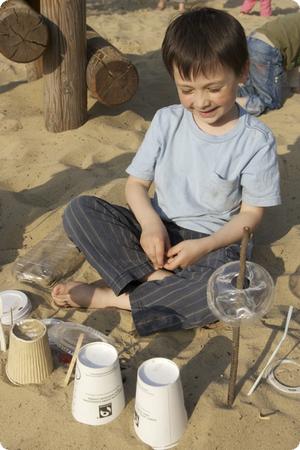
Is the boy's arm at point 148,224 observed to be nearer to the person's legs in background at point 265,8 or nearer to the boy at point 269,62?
the boy at point 269,62

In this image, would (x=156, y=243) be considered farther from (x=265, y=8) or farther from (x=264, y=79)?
(x=265, y=8)

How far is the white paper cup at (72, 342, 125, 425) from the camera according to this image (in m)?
1.72

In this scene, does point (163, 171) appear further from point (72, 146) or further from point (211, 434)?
point (72, 146)

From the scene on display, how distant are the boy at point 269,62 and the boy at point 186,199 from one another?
2050mm

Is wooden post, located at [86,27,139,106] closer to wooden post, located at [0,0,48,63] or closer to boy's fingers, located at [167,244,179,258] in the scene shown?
wooden post, located at [0,0,48,63]

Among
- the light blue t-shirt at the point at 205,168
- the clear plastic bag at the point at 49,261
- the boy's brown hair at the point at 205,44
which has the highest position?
the boy's brown hair at the point at 205,44

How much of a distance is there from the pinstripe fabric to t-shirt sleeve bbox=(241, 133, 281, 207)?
8.4 inches

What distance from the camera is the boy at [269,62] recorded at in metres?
4.32

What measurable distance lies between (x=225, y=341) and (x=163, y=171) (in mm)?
687

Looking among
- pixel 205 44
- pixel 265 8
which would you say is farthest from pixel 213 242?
pixel 265 8

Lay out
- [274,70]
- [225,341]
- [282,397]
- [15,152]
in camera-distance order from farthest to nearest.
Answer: [274,70]
[15,152]
[225,341]
[282,397]

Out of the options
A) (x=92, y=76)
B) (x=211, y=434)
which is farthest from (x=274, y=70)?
(x=211, y=434)

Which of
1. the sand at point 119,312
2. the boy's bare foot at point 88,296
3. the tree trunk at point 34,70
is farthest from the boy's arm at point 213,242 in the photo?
the tree trunk at point 34,70

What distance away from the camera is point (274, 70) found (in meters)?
4.39
